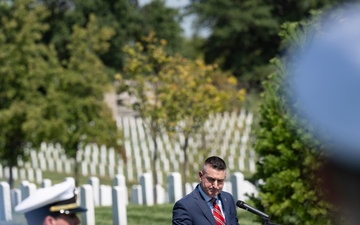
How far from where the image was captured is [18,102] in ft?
92.7

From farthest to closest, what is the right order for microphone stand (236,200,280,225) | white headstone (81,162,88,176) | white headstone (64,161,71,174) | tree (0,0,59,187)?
white headstone (64,161,71,174), white headstone (81,162,88,176), tree (0,0,59,187), microphone stand (236,200,280,225)

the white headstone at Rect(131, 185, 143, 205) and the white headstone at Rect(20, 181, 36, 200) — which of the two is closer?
the white headstone at Rect(20, 181, 36, 200)

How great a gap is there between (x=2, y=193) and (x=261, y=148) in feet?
19.6

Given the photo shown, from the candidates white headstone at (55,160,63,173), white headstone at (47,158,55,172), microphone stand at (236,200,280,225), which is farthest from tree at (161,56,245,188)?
microphone stand at (236,200,280,225)

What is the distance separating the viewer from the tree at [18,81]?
2789cm

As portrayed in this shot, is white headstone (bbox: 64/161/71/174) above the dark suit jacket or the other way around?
the other way around

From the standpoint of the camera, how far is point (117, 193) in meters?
15.7

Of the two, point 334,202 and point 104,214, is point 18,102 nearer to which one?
point 104,214

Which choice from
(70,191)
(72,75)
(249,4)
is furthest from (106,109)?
(70,191)

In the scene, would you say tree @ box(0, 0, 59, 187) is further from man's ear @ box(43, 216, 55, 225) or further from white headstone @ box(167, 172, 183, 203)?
man's ear @ box(43, 216, 55, 225)

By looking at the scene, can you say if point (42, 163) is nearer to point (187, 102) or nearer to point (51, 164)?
point (51, 164)

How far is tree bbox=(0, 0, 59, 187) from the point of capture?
91.5ft

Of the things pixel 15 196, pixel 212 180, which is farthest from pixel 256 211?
pixel 15 196

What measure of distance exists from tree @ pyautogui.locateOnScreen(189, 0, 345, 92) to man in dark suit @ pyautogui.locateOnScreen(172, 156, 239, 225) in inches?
1974
